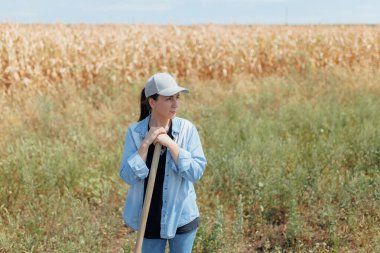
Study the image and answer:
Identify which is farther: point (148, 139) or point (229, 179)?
point (229, 179)

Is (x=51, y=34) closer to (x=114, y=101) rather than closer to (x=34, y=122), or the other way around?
(x=114, y=101)

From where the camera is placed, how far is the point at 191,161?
10.7 feet

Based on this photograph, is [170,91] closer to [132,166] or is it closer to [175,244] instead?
[132,166]

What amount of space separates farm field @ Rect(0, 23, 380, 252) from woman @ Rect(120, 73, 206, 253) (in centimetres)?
132

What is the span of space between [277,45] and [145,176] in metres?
13.4

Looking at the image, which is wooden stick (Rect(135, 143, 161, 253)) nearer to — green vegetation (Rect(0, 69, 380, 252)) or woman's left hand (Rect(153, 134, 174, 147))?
woman's left hand (Rect(153, 134, 174, 147))

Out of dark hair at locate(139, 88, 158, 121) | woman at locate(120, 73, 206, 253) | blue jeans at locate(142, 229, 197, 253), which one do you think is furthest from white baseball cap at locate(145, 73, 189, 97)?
blue jeans at locate(142, 229, 197, 253)

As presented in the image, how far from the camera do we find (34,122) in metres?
9.42

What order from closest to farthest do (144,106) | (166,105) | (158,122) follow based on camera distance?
(166,105) → (158,122) → (144,106)

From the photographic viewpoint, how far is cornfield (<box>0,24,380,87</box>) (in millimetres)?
12586

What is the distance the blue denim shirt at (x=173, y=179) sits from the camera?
10.7 ft

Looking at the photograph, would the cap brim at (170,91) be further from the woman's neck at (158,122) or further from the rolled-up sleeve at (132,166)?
the rolled-up sleeve at (132,166)

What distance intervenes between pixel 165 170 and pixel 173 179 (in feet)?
0.25

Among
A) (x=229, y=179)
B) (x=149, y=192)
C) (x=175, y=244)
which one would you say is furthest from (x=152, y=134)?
(x=229, y=179)
